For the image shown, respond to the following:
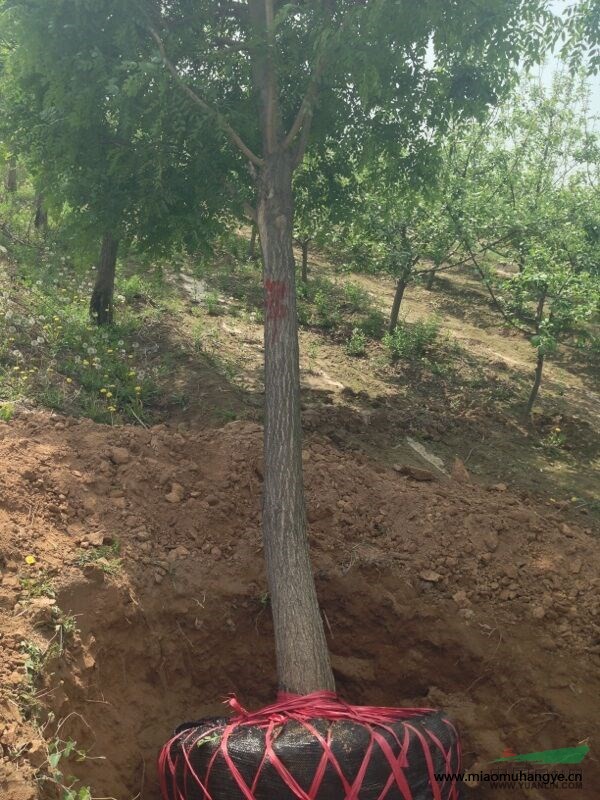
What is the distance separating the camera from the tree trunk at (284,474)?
4.30m

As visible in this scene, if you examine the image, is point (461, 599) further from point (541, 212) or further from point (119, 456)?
point (541, 212)

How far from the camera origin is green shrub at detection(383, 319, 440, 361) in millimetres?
9883

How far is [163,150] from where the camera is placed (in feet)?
19.6

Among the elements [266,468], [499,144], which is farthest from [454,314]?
[266,468]

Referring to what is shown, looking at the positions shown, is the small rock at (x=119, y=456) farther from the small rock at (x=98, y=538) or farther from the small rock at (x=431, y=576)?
the small rock at (x=431, y=576)

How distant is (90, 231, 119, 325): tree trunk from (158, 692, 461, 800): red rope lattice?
553 centimetres

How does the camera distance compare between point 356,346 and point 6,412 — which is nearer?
point 6,412

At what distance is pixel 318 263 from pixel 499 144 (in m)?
3.83

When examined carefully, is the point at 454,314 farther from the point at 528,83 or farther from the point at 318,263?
the point at 528,83

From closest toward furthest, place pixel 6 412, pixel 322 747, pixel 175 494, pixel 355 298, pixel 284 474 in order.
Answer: pixel 322 747 → pixel 284 474 → pixel 175 494 → pixel 6 412 → pixel 355 298

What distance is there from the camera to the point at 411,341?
395 inches

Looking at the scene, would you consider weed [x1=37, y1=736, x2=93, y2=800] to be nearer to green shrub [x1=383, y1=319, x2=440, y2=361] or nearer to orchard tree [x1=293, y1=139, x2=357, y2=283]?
orchard tree [x1=293, y1=139, x2=357, y2=283]

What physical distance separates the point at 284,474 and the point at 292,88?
11.4 ft

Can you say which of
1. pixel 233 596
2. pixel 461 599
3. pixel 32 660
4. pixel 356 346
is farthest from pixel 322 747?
pixel 356 346
